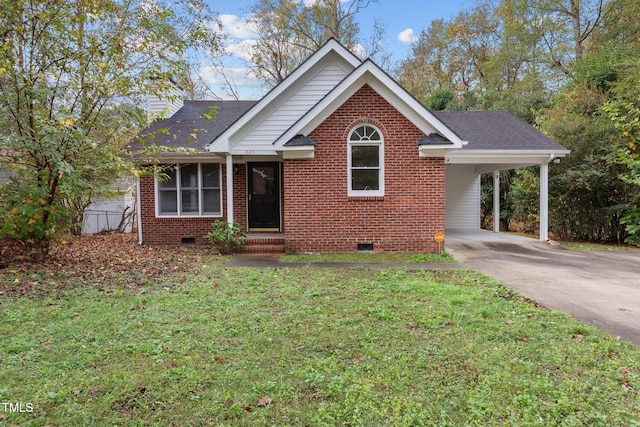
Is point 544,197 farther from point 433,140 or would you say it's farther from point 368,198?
point 368,198

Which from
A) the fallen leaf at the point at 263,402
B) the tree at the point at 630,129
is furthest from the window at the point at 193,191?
the tree at the point at 630,129

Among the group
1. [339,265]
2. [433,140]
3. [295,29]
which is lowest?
[339,265]

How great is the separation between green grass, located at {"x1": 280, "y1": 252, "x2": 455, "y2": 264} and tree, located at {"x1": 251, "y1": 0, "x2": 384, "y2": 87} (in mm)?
19153

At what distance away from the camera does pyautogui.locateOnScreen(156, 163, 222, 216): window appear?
39.2 feet

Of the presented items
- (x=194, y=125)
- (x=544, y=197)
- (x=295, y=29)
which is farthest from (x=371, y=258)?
(x=295, y=29)

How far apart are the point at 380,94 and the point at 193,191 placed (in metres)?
6.55

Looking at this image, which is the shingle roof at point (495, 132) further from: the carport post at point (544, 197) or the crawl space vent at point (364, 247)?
the crawl space vent at point (364, 247)

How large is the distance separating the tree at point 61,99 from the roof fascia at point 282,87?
7.77ft

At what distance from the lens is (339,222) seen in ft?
32.1

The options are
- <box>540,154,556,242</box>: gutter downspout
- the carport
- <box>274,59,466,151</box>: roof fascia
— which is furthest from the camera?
<box>540,154,556,242</box>: gutter downspout

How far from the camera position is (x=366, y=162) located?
9.80 m

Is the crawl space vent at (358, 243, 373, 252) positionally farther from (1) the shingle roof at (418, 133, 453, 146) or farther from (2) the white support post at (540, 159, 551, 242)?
(2) the white support post at (540, 159, 551, 242)

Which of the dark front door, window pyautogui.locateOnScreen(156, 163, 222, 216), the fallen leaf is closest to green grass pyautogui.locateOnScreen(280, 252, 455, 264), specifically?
the dark front door

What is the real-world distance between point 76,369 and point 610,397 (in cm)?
445
